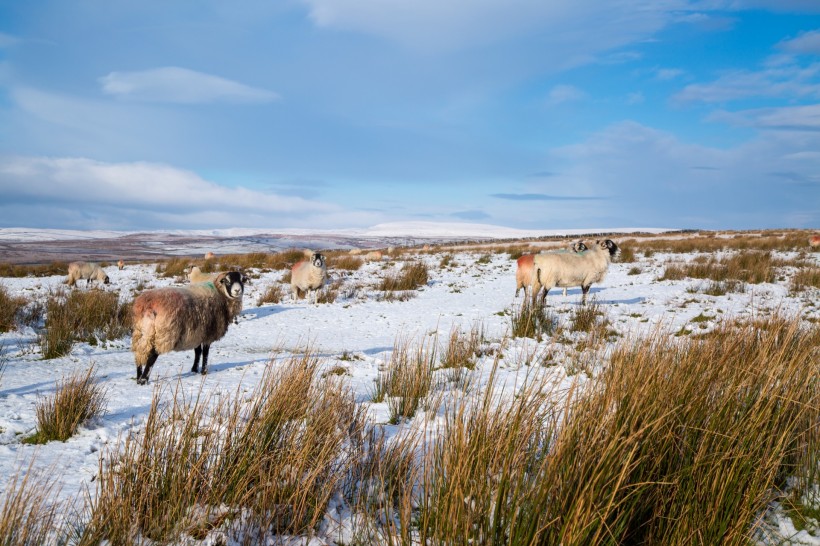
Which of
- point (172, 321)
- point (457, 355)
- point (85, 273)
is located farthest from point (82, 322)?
point (85, 273)

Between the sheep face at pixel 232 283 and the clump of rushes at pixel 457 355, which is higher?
the sheep face at pixel 232 283

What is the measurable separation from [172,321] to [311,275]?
25.8 ft

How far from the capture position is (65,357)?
21.6 ft

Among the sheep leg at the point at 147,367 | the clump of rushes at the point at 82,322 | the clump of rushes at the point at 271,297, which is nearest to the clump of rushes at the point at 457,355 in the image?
the sheep leg at the point at 147,367

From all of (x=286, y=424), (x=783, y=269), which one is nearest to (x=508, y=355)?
(x=286, y=424)

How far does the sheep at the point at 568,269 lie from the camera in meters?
10.4

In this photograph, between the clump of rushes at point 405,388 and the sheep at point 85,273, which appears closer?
the clump of rushes at point 405,388

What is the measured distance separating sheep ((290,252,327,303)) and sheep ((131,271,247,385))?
272 inches

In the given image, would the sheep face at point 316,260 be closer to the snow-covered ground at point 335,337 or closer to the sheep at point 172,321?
the snow-covered ground at point 335,337

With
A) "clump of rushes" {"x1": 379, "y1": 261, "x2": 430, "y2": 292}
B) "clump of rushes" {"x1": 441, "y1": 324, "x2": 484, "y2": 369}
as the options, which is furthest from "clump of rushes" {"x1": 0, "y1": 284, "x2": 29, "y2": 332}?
"clump of rushes" {"x1": 379, "y1": 261, "x2": 430, "y2": 292}

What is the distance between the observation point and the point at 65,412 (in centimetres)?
354

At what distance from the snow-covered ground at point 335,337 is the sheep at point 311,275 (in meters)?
0.67

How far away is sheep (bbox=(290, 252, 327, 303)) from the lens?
12930mm

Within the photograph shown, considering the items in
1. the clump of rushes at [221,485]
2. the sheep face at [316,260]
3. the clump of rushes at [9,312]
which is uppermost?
the sheep face at [316,260]
